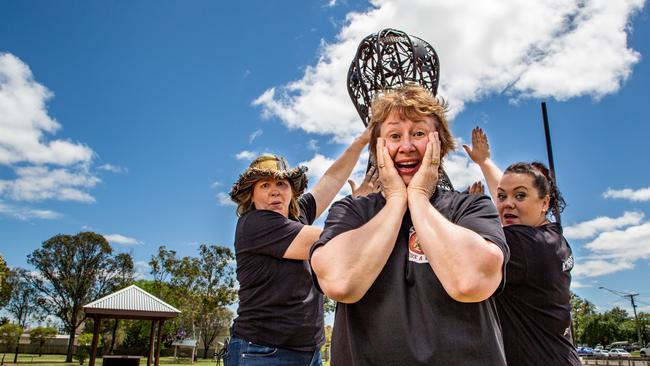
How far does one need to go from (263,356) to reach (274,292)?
441 mm

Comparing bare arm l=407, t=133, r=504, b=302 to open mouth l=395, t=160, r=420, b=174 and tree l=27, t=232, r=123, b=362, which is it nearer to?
open mouth l=395, t=160, r=420, b=174

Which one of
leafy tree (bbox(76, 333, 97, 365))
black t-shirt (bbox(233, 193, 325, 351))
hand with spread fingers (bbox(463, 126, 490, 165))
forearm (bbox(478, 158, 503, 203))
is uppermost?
hand with spread fingers (bbox(463, 126, 490, 165))

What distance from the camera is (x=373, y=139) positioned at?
8.07 ft

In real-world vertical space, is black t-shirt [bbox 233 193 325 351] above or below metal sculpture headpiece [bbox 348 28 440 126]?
below

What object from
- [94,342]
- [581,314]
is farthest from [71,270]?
[581,314]

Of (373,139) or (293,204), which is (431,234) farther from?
(293,204)

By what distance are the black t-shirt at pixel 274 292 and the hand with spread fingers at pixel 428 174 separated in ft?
5.07

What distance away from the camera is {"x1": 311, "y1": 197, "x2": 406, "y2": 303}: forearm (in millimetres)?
1862

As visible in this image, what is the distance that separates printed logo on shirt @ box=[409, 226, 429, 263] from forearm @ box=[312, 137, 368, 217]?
2514 mm

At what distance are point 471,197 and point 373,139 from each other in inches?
A: 23.3

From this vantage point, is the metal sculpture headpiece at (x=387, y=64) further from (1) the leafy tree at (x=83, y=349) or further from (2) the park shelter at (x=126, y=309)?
(1) the leafy tree at (x=83, y=349)

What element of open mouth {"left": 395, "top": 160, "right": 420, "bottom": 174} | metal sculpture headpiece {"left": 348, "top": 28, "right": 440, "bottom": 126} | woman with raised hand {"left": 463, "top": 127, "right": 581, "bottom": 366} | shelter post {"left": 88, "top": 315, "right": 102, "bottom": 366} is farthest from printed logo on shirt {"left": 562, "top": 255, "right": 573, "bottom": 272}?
shelter post {"left": 88, "top": 315, "right": 102, "bottom": 366}

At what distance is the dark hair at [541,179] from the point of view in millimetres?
3166

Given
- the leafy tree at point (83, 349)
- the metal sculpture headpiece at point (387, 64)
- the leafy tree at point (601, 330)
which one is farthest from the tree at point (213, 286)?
the leafy tree at point (601, 330)
